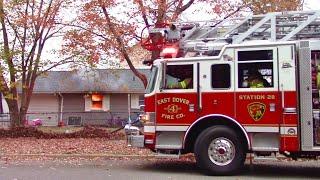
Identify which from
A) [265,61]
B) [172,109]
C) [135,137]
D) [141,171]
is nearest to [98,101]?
[141,171]

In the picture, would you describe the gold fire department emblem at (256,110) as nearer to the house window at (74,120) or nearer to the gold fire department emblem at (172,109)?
the gold fire department emblem at (172,109)

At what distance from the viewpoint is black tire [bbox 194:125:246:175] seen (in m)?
10.4

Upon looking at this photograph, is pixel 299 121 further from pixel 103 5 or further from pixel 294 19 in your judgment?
pixel 103 5

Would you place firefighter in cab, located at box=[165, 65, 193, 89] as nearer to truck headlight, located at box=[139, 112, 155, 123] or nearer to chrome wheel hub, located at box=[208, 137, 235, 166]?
truck headlight, located at box=[139, 112, 155, 123]

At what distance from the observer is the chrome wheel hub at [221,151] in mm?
10438

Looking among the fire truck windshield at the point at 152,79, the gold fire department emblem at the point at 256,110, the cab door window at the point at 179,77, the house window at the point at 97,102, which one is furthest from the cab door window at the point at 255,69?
the house window at the point at 97,102

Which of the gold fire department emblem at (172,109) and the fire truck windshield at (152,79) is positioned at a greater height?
the fire truck windshield at (152,79)

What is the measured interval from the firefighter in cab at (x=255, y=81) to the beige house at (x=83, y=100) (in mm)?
22736

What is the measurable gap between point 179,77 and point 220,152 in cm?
178

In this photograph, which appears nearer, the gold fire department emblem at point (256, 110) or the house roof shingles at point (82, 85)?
the gold fire department emblem at point (256, 110)

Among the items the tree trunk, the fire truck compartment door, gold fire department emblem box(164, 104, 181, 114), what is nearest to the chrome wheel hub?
the fire truck compartment door

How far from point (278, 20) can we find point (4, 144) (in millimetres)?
10117

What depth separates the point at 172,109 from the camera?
35.6 ft

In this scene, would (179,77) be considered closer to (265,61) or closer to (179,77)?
(179,77)
